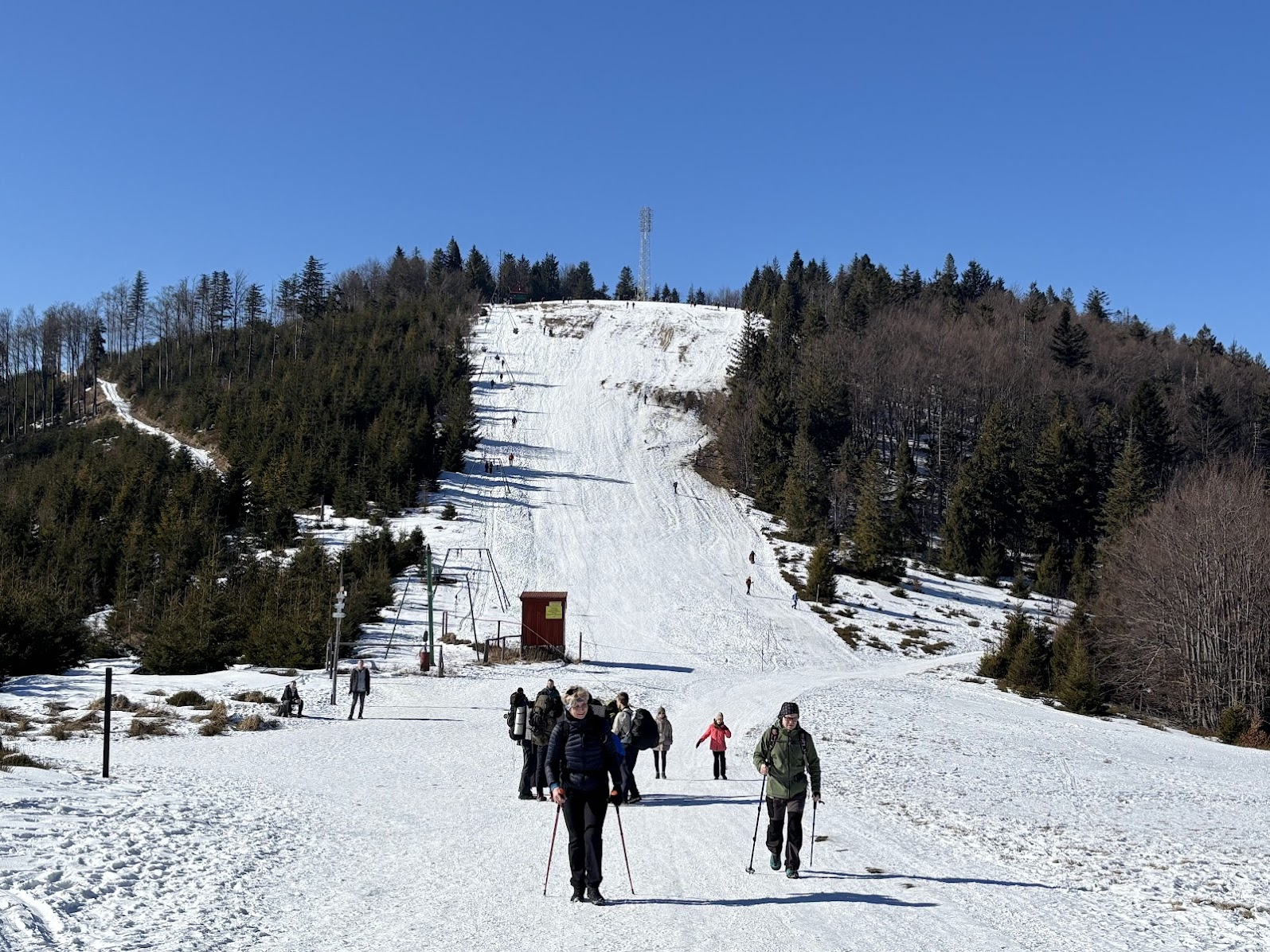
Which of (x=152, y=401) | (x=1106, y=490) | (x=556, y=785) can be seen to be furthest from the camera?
(x=152, y=401)

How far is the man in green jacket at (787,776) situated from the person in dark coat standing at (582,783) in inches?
72.7

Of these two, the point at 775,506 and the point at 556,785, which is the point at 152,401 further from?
the point at 556,785

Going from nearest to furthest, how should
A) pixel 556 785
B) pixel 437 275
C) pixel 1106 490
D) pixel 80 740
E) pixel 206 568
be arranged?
1. pixel 556 785
2. pixel 80 740
3. pixel 206 568
4. pixel 1106 490
5. pixel 437 275

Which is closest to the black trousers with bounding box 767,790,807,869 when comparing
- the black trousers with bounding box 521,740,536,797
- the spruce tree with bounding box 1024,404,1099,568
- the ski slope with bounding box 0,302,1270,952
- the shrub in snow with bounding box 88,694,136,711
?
the ski slope with bounding box 0,302,1270,952

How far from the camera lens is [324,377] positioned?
270 ft

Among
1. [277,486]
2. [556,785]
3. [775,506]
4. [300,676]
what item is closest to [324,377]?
[277,486]

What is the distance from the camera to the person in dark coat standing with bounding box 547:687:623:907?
7684mm

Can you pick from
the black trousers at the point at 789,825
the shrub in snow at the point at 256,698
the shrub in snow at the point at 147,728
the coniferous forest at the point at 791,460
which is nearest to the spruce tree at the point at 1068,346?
the coniferous forest at the point at 791,460

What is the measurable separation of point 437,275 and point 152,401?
60.0 meters

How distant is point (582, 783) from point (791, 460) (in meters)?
70.3

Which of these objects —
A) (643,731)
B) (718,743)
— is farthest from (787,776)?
(718,743)

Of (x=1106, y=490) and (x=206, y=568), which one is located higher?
(x=1106, y=490)

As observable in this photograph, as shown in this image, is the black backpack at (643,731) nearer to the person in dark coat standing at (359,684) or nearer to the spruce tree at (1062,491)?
the person in dark coat standing at (359,684)

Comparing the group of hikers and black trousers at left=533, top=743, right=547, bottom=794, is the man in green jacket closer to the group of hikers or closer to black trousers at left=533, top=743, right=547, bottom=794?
the group of hikers
